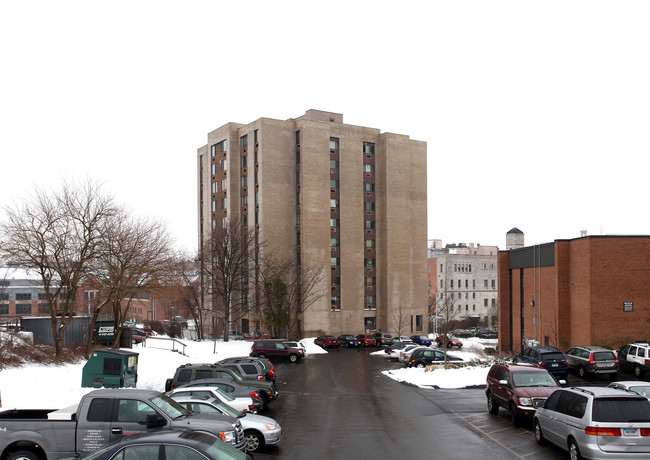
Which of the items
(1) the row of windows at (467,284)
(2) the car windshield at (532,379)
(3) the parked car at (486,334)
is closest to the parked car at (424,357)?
(2) the car windshield at (532,379)

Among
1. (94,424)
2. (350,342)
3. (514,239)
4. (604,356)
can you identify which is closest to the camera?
(94,424)

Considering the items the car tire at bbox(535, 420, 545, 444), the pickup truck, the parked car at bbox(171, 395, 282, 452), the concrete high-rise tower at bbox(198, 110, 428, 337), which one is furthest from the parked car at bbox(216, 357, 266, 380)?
the concrete high-rise tower at bbox(198, 110, 428, 337)

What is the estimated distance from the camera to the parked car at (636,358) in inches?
1103

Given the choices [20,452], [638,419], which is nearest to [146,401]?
[20,452]

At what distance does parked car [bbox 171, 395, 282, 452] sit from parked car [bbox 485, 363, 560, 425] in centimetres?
769

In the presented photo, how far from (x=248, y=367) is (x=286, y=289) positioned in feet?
135

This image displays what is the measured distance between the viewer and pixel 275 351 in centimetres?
4322

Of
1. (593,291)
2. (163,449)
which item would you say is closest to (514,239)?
(593,291)

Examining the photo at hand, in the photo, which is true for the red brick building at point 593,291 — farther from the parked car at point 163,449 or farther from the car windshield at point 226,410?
the parked car at point 163,449

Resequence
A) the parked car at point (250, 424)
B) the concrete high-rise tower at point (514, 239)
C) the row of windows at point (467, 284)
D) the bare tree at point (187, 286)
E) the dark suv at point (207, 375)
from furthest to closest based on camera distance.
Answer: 1. the row of windows at point (467, 284)
2. the concrete high-rise tower at point (514, 239)
3. the bare tree at point (187, 286)
4. the dark suv at point (207, 375)
5. the parked car at point (250, 424)

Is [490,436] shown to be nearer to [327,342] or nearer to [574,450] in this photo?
[574,450]

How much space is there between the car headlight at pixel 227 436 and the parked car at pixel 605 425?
24.9 feet

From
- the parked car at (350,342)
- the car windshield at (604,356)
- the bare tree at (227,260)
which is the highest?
the bare tree at (227,260)

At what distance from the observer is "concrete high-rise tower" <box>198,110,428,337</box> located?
76.2m
